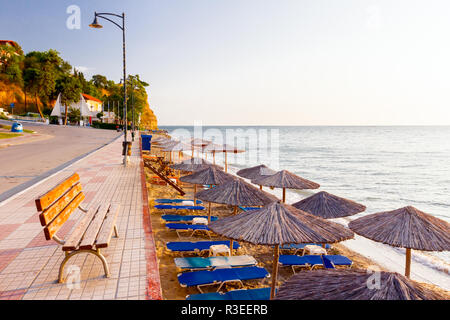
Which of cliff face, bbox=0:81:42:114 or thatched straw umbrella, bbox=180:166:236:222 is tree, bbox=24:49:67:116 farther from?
thatched straw umbrella, bbox=180:166:236:222

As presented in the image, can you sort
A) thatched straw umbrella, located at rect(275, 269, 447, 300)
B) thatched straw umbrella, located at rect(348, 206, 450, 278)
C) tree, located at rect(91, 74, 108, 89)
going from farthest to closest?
tree, located at rect(91, 74, 108, 89), thatched straw umbrella, located at rect(348, 206, 450, 278), thatched straw umbrella, located at rect(275, 269, 447, 300)

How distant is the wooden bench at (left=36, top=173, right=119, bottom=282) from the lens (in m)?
4.06

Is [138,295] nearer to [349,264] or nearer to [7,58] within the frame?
[349,264]

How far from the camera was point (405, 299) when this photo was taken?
251 cm

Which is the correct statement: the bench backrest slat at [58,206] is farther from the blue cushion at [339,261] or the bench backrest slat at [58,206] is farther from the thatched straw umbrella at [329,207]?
the blue cushion at [339,261]

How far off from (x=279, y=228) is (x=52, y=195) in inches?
144

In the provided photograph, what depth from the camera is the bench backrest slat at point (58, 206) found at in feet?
13.0

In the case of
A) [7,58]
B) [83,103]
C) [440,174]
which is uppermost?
[7,58]

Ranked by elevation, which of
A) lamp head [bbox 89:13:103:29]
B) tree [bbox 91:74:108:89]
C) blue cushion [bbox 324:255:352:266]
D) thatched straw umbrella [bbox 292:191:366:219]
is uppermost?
tree [bbox 91:74:108:89]

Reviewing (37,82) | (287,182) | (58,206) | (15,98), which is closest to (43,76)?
(37,82)

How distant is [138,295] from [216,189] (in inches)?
146

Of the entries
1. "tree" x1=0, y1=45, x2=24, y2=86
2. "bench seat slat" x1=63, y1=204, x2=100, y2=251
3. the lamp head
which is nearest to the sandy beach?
"bench seat slat" x1=63, y1=204, x2=100, y2=251

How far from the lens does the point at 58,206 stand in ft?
15.4
